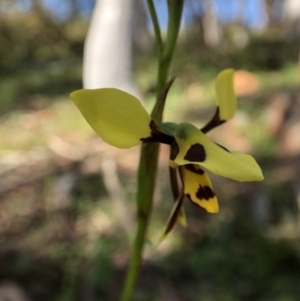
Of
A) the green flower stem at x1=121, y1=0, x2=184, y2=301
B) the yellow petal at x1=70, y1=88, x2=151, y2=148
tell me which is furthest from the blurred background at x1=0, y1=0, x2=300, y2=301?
the yellow petal at x1=70, y1=88, x2=151, y2=148

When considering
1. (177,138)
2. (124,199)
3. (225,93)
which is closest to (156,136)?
(177,138)

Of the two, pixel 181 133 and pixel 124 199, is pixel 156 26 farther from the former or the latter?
pixel 124 199

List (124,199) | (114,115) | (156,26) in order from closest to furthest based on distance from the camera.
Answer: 1. (114,115)
2. (156,26)
3. (124,199)

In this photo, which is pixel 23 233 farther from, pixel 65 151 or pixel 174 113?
pixel 174 113

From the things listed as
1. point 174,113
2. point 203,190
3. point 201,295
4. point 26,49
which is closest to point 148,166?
point 203,190

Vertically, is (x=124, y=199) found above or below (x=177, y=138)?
below
